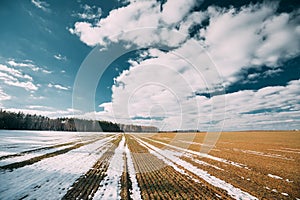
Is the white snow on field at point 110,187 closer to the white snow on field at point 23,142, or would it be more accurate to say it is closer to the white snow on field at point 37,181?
the white snow on field at point 37,181

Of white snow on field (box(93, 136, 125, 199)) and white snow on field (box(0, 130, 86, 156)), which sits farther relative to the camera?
white snow on field (box(0, 130, 86, 156))

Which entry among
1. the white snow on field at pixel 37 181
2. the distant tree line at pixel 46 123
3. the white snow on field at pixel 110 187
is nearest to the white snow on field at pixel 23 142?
the white snow on field at pixel 37 181

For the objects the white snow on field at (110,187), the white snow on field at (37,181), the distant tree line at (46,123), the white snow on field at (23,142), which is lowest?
the white snow on field at (110,187)

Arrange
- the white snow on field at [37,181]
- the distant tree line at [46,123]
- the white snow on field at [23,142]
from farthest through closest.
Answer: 1. the distant tree line at [46,123]
2. the white snow on field at [23,142]
3. the white snow on field at [37,181]

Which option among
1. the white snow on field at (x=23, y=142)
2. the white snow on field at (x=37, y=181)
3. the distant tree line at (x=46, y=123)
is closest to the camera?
the white snow on field at (x=37, y=181)

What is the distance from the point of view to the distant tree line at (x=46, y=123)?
7269 cm

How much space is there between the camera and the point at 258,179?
10.3m

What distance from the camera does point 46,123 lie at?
103375 mm

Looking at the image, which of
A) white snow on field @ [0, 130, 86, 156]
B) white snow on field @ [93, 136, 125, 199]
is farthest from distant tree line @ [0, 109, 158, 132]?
white snow on field @ [93, 136, 125, 199]

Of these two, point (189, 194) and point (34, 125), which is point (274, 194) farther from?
point (34, 125)

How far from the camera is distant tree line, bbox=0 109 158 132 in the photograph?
2862 inches

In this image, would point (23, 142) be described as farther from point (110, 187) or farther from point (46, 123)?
point (46, 123)

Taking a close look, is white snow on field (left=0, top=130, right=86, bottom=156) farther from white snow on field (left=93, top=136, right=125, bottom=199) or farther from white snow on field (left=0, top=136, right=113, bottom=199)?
white snow on field (left=93, top=136, right=125, bottom=199)

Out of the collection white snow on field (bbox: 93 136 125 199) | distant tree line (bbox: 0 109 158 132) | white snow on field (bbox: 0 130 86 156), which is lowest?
white snow on field (bbox: 93 136 125 199)
